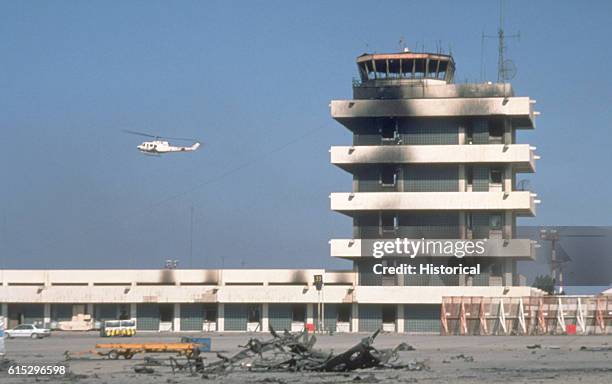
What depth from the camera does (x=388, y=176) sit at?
372 feet

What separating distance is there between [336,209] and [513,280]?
17.0 meters

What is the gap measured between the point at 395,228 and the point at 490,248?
8361 mm

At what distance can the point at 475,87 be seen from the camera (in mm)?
112250

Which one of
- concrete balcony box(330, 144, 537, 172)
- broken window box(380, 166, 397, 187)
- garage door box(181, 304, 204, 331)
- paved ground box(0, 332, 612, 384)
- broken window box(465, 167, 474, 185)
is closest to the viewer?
paved ground box(0, 332, 612, 384)

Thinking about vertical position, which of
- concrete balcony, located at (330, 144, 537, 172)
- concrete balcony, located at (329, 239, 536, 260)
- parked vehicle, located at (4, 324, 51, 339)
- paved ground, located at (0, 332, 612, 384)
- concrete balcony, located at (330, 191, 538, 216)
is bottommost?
paved ground, located at (0, 332, 612, 384)

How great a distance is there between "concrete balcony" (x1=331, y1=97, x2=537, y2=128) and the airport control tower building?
0.28ft

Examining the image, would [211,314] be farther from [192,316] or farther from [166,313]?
[166,313]

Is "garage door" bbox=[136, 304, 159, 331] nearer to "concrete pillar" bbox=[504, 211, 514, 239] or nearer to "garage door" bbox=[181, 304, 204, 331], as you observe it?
"garage door" bbox=[181, 304, 204, 331]

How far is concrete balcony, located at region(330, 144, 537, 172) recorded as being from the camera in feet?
362

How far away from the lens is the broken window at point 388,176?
371ft

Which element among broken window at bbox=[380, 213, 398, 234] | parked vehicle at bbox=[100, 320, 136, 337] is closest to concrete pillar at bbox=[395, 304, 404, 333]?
broken window at bbox=[380, 213, 398, 234]

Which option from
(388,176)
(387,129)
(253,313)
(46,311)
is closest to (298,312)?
(253,313)

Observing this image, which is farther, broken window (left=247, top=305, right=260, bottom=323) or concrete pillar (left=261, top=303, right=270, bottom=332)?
broken window (left=247, top=305, right=260, bottom=323)

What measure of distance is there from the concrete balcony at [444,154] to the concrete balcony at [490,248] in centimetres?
693
